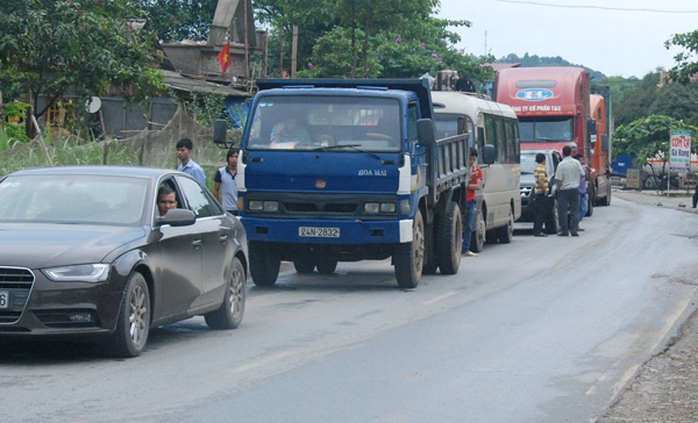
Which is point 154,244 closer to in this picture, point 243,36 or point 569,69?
point 569,69

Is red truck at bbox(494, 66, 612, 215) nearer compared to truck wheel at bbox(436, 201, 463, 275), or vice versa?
truck wheel at bbox(436, 201, 463, 275)

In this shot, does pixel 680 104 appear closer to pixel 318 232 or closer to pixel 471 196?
pixel 471 196

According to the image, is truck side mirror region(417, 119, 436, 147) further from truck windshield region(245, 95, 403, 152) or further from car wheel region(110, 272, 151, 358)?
car wheel region(110, 272, 151, 358)

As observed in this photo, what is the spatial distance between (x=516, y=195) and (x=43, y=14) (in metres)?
11.7

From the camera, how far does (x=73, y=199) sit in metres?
10.0

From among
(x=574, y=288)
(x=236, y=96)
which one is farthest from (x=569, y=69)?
(x=574, y=288)

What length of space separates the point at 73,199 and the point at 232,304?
226 centimetres

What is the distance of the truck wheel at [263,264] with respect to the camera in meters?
15.8

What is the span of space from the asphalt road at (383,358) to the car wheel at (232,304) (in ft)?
0.61

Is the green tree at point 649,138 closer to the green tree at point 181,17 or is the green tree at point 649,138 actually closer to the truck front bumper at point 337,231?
the green tree at point 181,17

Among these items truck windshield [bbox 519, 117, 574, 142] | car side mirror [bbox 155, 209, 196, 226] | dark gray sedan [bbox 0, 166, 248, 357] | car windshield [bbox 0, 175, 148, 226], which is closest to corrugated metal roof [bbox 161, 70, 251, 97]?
truck windshield [bbox 519, 117, 574, 142]

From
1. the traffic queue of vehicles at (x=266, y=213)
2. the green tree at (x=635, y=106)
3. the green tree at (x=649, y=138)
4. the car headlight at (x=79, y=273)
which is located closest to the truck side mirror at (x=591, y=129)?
the traffic queue of vehicles at (x=266, y=213)

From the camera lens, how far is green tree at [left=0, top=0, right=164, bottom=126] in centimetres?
1781

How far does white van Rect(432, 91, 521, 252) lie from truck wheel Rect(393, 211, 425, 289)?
4.23m
